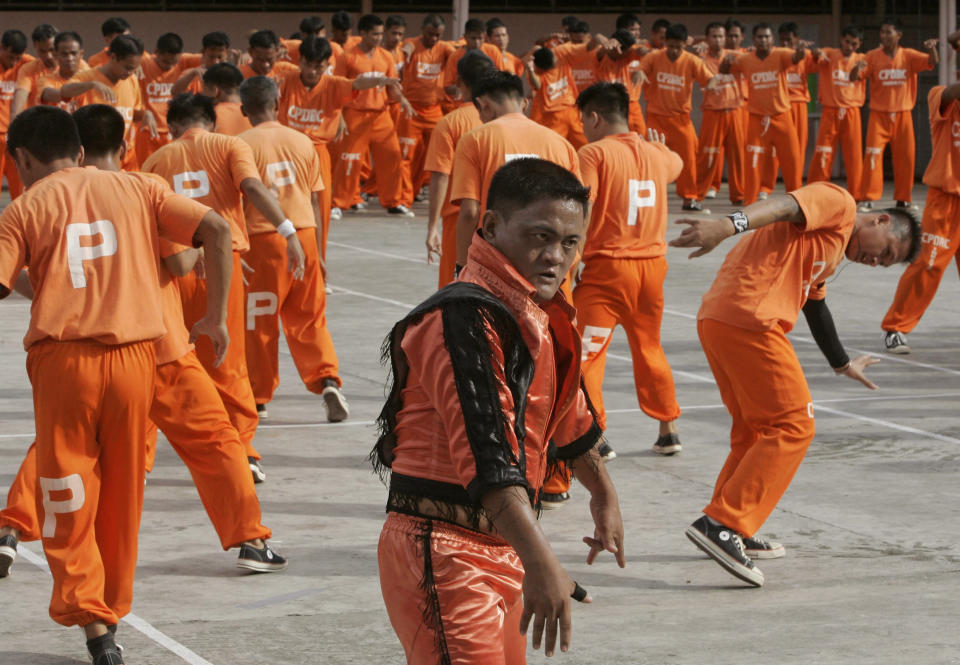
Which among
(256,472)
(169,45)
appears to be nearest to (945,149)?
(256,472)

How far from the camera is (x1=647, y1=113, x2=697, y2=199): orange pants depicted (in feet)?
70.3

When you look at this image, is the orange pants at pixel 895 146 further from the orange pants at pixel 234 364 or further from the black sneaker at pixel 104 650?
the black sneaker at pixel 104 650

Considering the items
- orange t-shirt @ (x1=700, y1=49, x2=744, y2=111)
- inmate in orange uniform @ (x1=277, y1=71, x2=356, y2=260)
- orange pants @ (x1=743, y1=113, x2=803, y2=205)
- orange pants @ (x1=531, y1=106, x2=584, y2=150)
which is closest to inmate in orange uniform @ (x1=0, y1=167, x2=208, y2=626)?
inmate in orange uniform @ (x1=277, y1=71, x2=356, y2=260)

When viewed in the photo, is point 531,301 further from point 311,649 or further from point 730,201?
point 730,201

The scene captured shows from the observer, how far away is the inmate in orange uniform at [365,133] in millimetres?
19922

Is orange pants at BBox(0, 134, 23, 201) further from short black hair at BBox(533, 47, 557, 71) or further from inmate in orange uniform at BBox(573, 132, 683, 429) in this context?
inmate in orange uniform at BBox(573, 132, 683, 429)

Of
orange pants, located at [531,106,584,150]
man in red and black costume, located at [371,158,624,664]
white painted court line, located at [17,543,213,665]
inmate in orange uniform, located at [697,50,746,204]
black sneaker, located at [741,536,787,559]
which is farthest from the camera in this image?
inmate in orange uniform, located at [697,50,746,204]

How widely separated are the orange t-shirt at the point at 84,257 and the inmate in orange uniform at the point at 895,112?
1692cm

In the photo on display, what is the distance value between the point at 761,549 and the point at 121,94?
10.3 metres

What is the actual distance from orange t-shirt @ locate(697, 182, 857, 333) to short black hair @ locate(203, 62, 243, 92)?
177 inches

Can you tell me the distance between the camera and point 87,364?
523 cm

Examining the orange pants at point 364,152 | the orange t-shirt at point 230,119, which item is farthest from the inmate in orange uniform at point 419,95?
the orange t-shirt at point 230,119

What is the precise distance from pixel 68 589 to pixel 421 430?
2153 millimetres

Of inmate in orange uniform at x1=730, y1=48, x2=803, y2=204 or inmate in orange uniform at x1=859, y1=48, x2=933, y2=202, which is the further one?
inmate in orange uniform at x1=730, y1=48, x2=803, y2=204
